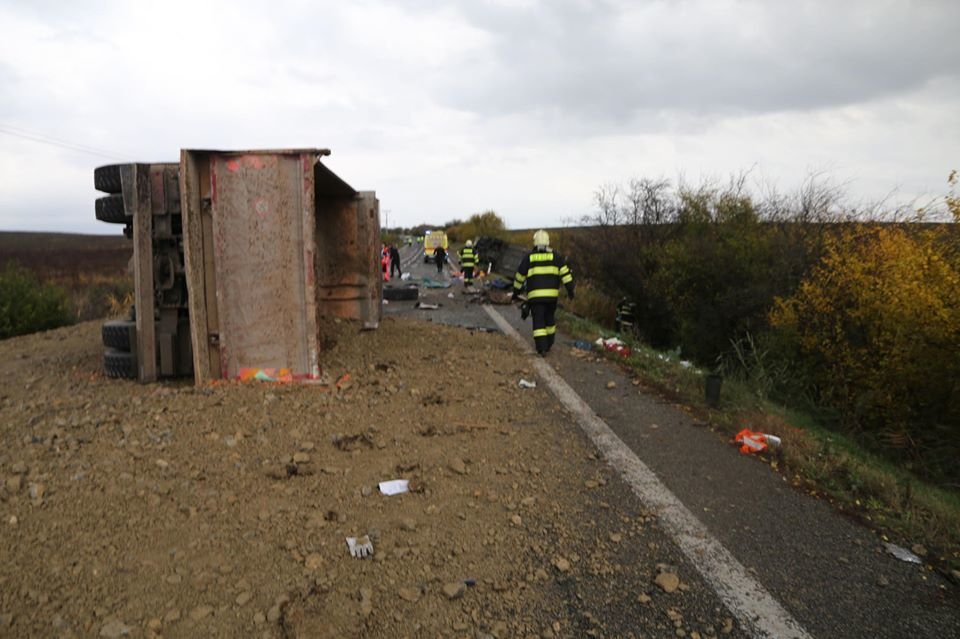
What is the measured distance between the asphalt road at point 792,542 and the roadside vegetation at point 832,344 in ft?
0.96

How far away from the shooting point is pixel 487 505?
11.6ft

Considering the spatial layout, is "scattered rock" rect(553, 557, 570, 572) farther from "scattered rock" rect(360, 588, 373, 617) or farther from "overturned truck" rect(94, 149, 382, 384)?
"overturned truck" rect(94, 149, 382, 384)

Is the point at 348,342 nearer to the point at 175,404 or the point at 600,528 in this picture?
the point at 175,404

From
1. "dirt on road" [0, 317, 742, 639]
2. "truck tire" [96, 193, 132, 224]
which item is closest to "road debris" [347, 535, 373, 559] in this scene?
"dirt on road" [0, 317, 742, 639]

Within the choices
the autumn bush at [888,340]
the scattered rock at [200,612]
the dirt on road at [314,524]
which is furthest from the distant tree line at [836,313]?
the scattered rock at [200,612]

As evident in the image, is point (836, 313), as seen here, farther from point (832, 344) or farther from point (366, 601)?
point (366, 601)

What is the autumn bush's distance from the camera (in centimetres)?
695

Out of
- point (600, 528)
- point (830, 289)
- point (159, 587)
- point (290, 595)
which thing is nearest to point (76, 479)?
point (159, 587)

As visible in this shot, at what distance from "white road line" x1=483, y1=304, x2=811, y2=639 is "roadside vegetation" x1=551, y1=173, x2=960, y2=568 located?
108cm

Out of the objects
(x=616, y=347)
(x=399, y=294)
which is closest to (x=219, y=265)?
(x=616, y=347)

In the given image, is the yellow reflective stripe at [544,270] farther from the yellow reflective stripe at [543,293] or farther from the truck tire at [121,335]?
the truck tire at [121,335]

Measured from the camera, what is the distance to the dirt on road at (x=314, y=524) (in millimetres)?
2486

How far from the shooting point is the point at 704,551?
3.08 metres

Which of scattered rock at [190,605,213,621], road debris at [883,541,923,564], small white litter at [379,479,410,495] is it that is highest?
small white litter at [379,479,410,495]
